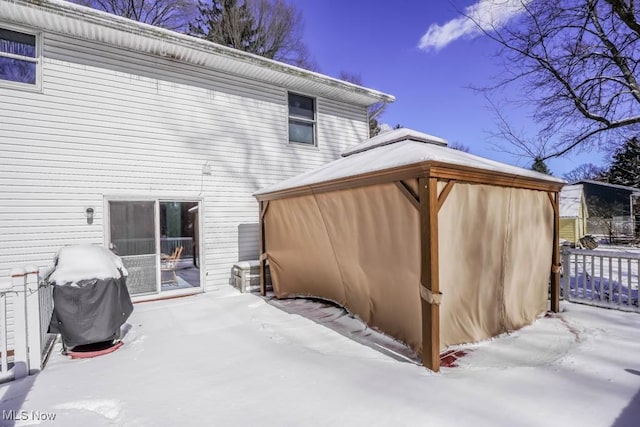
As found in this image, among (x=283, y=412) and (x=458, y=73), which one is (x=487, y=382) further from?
(x=458, y=73)

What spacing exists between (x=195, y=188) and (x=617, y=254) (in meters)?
7.52

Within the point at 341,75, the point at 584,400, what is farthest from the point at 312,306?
the point at 341,75

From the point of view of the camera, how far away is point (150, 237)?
20.0 feet

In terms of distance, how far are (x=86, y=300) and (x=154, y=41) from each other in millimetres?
4737

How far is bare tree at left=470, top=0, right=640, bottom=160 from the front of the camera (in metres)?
6.27

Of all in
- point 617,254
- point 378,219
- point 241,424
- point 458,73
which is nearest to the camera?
point 241,424

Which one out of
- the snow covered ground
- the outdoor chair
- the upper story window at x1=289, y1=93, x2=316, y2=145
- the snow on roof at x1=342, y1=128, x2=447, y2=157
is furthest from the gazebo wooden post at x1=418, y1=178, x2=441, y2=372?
the upper story window at x1=289, y1=93, x2=316, y2=145

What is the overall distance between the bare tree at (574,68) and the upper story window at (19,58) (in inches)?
330

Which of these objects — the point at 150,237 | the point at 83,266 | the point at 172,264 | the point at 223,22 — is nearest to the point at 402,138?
the point at 83,266

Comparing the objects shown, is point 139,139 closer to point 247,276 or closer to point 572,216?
point 247,276

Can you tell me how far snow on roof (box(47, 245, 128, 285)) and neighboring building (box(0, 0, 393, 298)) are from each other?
6.15 feet

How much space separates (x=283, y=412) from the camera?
246cm

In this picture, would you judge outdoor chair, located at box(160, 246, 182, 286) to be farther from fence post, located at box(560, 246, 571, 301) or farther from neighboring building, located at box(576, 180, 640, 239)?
neighboring building, located at box(576, 180, 640, 239)
